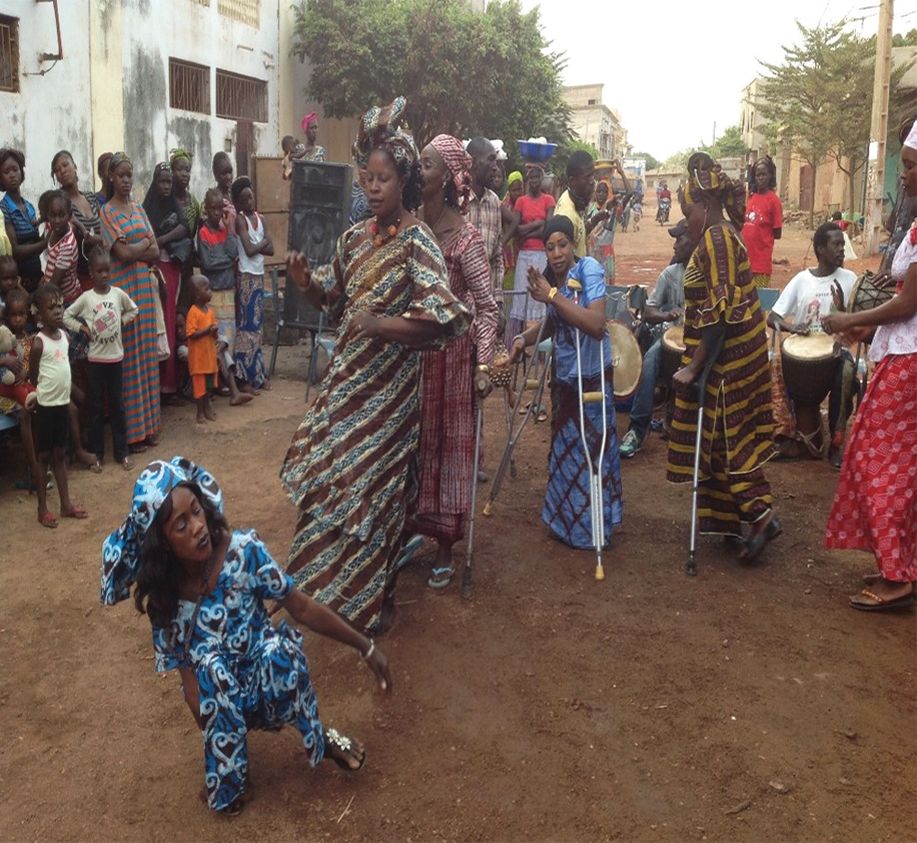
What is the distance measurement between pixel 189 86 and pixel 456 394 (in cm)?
1413

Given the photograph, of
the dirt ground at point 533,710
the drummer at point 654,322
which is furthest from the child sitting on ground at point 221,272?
the drummer at point 654,322

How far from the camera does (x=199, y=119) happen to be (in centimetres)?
1658

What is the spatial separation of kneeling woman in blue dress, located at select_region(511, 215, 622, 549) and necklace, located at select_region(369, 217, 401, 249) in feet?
4.14

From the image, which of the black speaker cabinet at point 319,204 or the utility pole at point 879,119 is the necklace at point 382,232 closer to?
the black speaker cabinet at point 319,204

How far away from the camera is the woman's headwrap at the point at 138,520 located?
2625mm

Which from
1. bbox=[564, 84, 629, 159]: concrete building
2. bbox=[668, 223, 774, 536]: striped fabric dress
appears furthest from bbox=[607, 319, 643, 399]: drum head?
bbox=[564, 84, 629, 159]: concrete building

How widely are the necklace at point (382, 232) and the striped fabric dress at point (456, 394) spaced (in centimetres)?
56

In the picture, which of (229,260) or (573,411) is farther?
(229,260)

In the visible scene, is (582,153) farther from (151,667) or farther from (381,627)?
(151,667)

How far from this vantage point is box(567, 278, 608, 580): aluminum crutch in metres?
4.69

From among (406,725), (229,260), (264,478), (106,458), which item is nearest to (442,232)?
(406,725)

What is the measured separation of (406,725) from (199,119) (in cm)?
1536

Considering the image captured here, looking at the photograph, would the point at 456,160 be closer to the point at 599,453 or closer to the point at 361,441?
the point at 361,441

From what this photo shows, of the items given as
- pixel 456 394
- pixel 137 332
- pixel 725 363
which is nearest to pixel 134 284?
pixel 137 332
